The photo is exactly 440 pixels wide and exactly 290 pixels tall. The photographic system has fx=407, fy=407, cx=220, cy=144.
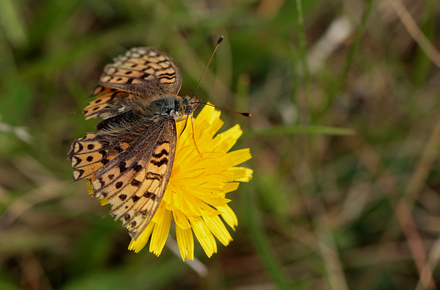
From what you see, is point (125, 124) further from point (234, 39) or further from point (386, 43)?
point (386, 43)

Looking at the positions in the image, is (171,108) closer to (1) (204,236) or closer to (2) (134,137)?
(2) (134,137)

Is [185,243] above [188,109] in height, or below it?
below

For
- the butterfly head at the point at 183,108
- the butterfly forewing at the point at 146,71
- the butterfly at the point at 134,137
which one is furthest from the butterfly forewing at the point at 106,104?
the butterfly head at the point at 183,108

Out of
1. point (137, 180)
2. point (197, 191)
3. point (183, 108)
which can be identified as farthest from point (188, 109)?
point (137, 180)

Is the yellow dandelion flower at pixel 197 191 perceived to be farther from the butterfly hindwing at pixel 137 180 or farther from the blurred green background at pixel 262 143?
the blurred green background at pixel 262 143

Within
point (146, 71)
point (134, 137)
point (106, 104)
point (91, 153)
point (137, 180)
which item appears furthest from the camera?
point (146, 71)

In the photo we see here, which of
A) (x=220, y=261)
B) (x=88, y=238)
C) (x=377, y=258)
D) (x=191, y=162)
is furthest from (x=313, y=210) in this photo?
(x=88, y=238)

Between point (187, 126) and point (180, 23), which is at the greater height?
point (180, 23)

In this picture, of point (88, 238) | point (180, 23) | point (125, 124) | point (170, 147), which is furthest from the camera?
point (180, 23)
